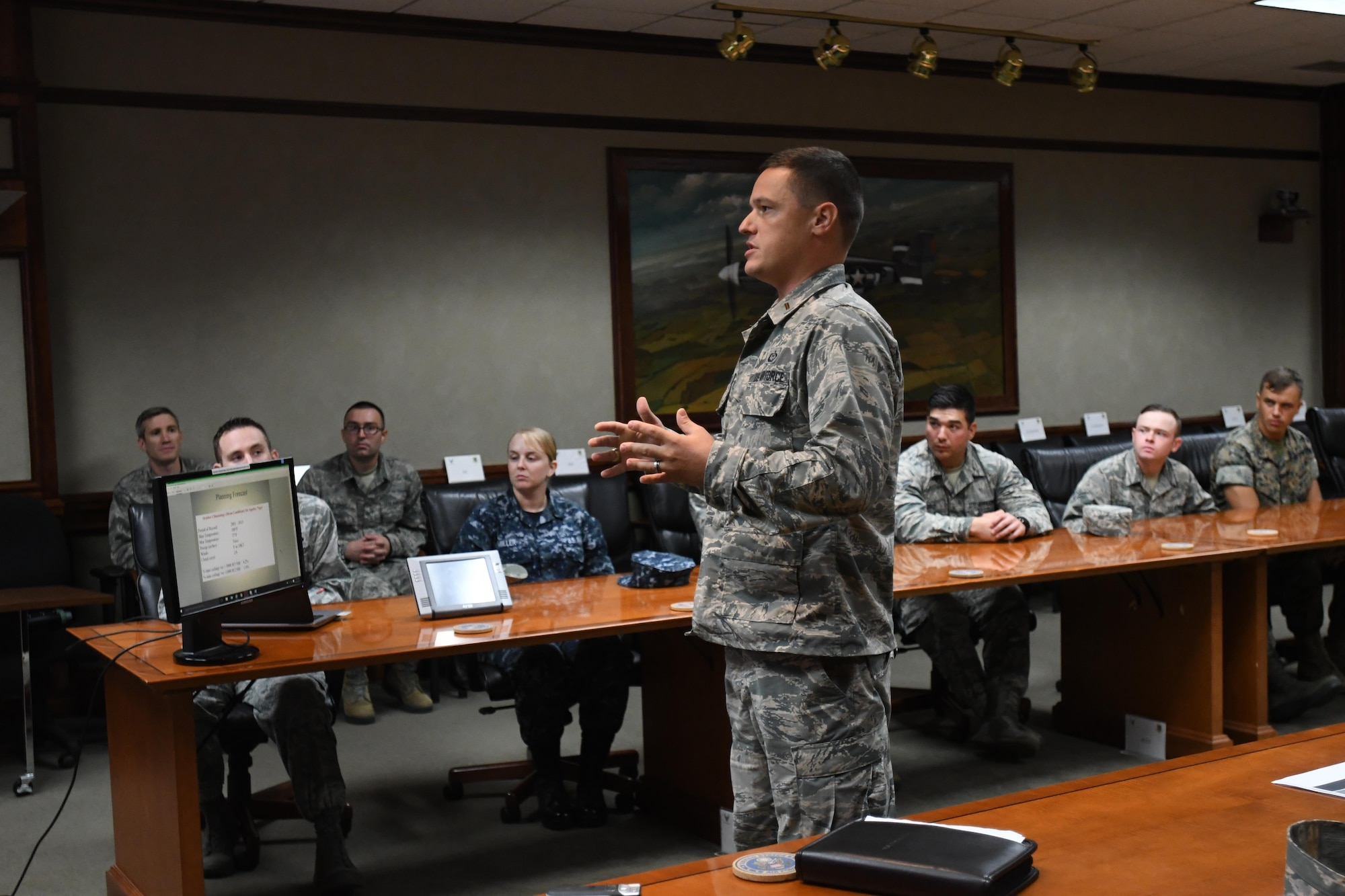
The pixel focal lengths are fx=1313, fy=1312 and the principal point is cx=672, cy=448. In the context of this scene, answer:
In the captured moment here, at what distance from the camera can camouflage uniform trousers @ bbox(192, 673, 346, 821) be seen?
326cm

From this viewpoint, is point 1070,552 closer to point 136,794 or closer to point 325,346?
point 136,794

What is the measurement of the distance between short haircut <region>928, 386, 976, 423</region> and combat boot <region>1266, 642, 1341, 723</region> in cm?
134

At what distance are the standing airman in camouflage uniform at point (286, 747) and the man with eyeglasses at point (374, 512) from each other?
63.5 inches

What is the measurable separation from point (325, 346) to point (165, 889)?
129 inches

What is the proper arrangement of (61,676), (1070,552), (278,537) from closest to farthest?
(278,537) → (1070,552) → (61,676)

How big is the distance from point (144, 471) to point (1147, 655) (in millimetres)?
3805

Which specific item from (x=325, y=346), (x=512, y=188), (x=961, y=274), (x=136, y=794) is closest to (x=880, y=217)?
(x=961, y=274)

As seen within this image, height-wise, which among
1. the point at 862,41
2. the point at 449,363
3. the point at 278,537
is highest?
the point at 862,41

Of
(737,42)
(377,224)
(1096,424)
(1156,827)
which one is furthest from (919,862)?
(1096,424)

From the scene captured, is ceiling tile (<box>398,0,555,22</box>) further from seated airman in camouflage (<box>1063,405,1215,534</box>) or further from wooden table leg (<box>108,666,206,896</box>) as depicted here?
wooden table leg (<box>108,666,206,896</box>)

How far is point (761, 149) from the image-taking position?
22.3ft

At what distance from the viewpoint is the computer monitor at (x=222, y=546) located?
9.30 ft

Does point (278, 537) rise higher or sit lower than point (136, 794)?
higher

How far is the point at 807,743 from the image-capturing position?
211 cm
